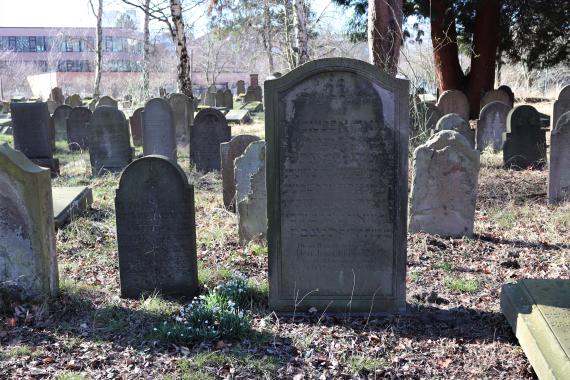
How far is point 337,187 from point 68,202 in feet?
15.4

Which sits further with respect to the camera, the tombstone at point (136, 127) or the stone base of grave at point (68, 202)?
the tombstone at point (136, 127)

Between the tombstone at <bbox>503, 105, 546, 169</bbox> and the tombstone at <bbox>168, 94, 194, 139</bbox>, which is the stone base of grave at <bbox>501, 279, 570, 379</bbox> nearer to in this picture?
the tombstone at <bbox>503, 105, 546, 169</bbox>

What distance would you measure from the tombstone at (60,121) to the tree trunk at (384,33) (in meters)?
9.92

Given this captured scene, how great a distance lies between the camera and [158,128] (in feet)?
40.4

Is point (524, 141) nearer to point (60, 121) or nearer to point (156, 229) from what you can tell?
point (156, 229)

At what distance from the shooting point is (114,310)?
5176 mm

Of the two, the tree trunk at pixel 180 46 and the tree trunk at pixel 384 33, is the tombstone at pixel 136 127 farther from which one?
the tree trunk at pixel 384 33

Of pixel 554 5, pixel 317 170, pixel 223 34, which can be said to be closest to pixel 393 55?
pixel 317 170

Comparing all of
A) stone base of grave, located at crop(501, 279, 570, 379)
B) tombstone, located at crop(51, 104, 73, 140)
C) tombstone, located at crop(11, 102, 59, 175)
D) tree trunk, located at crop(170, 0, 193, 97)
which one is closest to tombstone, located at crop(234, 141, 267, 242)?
stone base of grave, located at crop(501, 279, 570, 379)

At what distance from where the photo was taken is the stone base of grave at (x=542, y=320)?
368 centimetres

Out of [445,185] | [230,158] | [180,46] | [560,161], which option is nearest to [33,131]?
[230,158]

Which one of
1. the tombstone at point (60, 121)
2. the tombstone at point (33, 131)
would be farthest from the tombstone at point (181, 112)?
the tombstone at point (33, 131)

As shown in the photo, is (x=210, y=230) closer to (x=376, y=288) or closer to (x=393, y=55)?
(x=376, y=288)

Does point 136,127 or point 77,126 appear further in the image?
point 136,127
